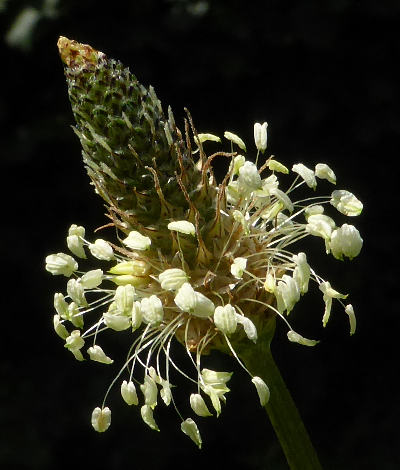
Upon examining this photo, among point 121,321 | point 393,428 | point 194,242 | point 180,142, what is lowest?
point 393,428

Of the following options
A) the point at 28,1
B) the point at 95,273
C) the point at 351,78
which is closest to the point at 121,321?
the point at 95,273

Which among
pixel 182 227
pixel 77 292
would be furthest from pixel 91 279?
pixel 182 227

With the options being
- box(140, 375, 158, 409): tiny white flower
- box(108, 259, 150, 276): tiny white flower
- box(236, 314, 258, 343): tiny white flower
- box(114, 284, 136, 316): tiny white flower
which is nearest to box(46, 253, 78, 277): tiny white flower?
box(108, 259, 150, 276): tiny white flower

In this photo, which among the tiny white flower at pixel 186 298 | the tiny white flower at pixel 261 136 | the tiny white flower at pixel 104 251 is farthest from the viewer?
the tiny white flower at pixel 261 136

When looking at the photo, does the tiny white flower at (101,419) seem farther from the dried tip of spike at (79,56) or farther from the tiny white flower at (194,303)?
the dried tip of spike at (79,56)

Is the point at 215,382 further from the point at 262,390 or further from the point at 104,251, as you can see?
the point at 104,251

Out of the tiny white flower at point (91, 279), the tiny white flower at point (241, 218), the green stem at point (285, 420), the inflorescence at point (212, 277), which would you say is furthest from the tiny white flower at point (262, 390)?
the tiny white flower at point (91, 279)

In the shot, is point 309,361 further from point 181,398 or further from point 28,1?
point 28,1
